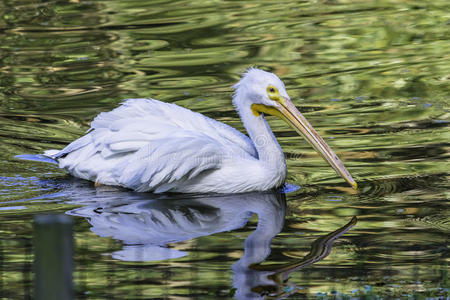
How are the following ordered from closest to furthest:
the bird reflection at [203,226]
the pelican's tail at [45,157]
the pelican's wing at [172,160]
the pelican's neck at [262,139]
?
1. the bird reflection at [203,226]
2. the pelican's wing at [172,160]
3. the pelican's neck at [262,139]
4. the pelican's tail at [45,157]

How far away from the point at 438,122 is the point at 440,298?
3683mm

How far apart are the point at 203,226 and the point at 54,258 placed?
9.76 feet

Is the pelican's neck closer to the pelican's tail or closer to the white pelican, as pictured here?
the white pelican

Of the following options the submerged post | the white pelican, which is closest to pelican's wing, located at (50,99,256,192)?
the white pelican

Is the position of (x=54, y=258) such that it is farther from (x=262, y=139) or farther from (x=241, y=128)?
(x=241, y=128)

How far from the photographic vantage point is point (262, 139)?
618 centimetres

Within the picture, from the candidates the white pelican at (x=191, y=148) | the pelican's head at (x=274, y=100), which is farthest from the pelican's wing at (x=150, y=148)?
the pelican's head at (x=274, y=100)

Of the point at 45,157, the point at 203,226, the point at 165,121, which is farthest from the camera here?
the point at 45,157

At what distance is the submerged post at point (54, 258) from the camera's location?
7.43ft

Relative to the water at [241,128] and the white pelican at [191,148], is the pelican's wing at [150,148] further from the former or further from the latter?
the water at [241,128]

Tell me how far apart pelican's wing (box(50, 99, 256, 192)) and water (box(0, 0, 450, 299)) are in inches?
6.1

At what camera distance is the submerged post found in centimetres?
227

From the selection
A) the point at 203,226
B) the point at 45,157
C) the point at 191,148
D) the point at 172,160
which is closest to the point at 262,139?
the point at 191,148

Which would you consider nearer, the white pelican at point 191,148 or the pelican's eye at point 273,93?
the white pelican at point 191,148
